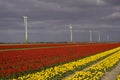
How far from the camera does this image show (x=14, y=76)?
1984cm

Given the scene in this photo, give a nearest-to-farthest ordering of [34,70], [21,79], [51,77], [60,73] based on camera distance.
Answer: [21,79] → [51,77] → [60,73] → [34,70]

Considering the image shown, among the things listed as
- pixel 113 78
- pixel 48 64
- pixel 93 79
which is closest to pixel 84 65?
pixel 48 64

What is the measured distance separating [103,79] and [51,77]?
3244 millimetres

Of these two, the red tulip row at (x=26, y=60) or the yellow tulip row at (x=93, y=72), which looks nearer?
the yellow tulip row at (x=93, y=72)

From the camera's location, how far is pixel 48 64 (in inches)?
1053

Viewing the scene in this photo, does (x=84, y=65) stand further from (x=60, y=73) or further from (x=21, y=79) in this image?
(x=21, y=79)

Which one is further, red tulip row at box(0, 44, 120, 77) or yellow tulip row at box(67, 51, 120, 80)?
red tulip row at box(0, 44, 120, 77)

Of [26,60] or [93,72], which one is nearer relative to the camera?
[93,72]

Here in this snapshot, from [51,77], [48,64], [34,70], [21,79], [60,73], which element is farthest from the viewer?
[48,64]

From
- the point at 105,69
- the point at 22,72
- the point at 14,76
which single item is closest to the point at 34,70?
the point at 22,72

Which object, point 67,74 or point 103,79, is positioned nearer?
point 103,79

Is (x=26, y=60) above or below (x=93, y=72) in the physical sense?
above

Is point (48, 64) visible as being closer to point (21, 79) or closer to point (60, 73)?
point (60, 73)

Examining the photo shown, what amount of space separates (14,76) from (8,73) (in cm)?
91
